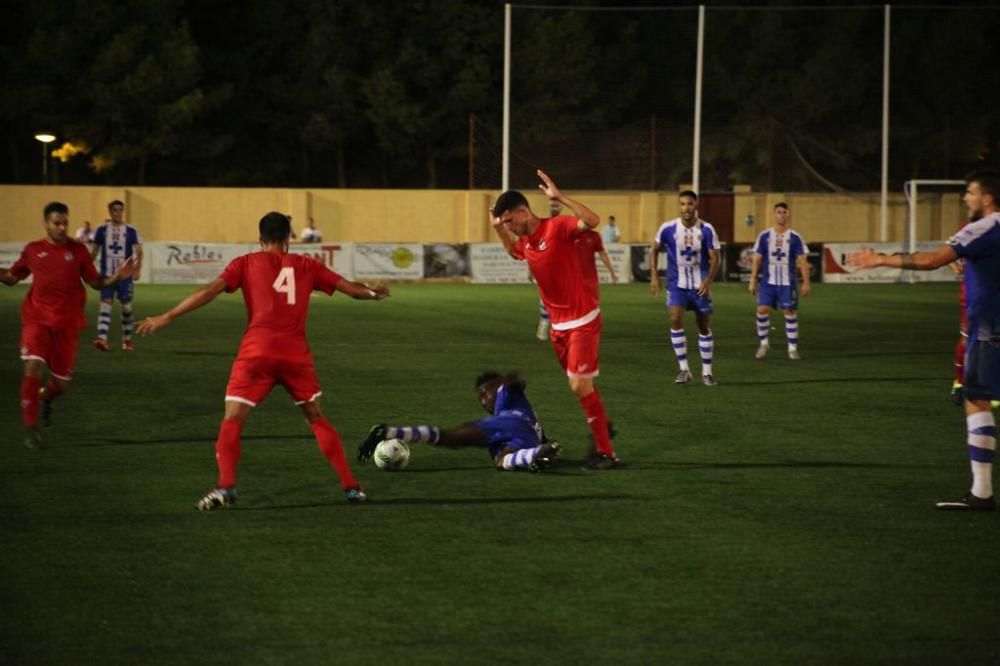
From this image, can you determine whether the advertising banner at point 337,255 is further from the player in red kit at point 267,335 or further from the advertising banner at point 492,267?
the player in red kit at point 267,335

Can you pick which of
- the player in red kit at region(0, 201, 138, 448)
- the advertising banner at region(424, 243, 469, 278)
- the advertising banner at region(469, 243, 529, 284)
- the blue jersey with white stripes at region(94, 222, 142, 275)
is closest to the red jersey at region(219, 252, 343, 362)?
the player in red kit at region(0, 201, 138, 448)

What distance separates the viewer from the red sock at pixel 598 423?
33.4ft

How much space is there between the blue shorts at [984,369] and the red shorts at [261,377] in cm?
399

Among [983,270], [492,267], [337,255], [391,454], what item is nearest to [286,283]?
[391,454]

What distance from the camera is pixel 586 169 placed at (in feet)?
149

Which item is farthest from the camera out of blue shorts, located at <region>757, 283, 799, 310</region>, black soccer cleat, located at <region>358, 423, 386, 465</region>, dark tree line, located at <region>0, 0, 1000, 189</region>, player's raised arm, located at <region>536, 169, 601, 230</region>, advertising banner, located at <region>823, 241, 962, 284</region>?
dark tree line, located at <region>0, 0, 1000, 189</region>

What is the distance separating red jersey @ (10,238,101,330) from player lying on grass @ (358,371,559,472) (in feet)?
9.62

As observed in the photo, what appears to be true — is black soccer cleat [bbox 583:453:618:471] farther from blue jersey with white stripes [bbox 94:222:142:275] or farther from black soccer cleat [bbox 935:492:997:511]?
blue jersey with white stripes [bbox 94:222:142:275]

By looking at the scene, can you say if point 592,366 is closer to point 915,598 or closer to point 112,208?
point 915,598

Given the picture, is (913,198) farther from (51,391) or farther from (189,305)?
(189,305)

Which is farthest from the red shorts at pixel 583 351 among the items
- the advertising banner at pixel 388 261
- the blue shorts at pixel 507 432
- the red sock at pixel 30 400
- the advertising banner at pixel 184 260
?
the advertising banner at pixel 184 260

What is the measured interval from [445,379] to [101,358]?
5161mm

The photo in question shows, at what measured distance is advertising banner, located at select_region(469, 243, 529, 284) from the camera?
1506 inches

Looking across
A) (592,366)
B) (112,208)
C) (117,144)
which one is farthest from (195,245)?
(592,366)
